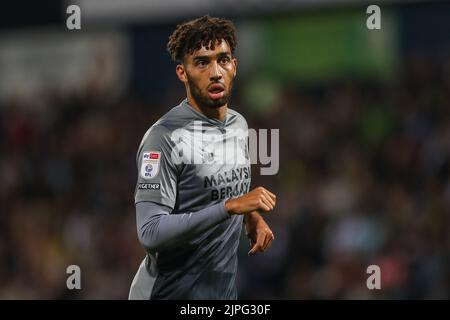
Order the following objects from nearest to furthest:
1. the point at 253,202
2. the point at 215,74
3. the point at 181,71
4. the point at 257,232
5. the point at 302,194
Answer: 1. the point at 253,202
2. the point at 215,74
3. the point at 181,71
4. the point at 257,232
5. the point at 302,194

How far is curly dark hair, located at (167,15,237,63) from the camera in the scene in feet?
16.5

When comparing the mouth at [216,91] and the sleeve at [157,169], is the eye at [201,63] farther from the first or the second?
Result: the sleeve at [157,169]

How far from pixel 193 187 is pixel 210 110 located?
1.28ft

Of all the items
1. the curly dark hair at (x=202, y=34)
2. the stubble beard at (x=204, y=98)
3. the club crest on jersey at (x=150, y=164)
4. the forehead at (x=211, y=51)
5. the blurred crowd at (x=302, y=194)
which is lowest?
the blurred crowd at (x=302, y=194)

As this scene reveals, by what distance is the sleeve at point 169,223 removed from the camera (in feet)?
16.3

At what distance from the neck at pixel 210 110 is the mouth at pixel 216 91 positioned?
128mm

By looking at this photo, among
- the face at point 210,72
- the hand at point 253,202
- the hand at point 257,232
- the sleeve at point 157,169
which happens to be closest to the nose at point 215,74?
the face at point 210,72

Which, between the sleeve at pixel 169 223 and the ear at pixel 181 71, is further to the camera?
the ear at pixel 181 71

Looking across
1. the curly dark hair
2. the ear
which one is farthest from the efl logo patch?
the curly dark hair

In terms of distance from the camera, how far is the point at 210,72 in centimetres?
500

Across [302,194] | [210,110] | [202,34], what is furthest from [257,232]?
[302,194]

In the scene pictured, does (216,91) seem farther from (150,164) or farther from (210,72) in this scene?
(150,164)

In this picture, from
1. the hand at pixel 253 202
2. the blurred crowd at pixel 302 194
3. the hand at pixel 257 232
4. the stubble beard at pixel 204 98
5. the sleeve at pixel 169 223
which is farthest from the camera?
the blurred crowd at pixel 302 194

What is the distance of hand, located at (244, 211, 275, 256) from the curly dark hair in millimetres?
869
